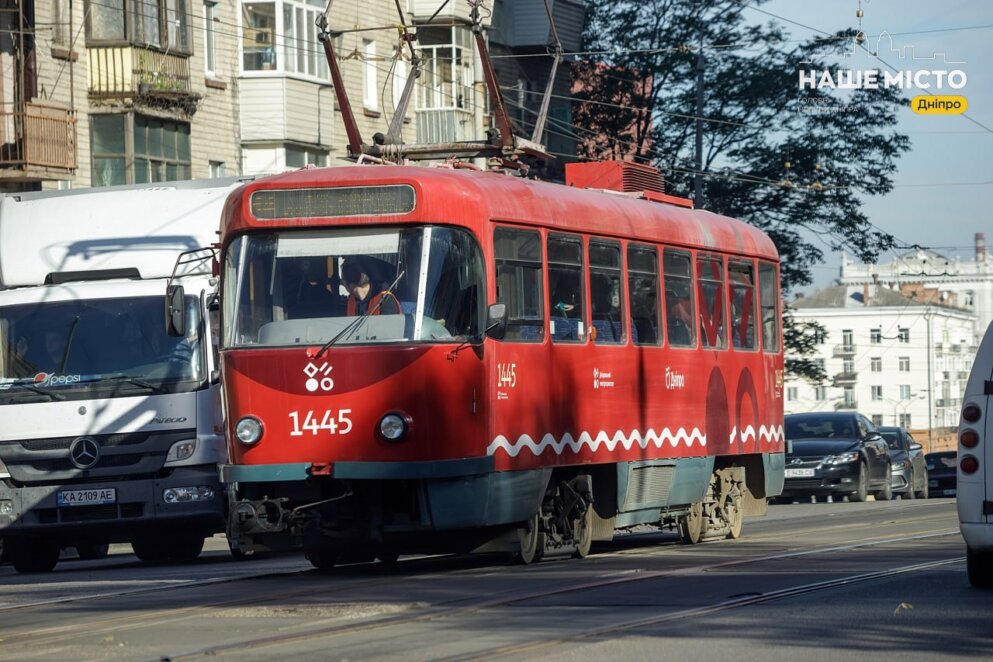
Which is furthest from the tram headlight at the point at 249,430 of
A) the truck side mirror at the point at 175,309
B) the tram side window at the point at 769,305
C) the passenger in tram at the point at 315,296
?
the tram side window at the point at 769,305

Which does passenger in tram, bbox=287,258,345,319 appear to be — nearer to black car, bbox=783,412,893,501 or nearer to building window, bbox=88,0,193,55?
black car, bbox=783,412,893,501

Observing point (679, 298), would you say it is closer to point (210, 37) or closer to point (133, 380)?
point (133, 380)

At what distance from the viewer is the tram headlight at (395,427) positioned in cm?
1391

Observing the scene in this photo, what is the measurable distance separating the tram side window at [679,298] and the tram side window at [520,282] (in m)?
2.64

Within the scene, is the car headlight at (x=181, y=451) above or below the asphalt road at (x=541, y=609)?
above

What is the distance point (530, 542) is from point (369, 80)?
28.5 metres

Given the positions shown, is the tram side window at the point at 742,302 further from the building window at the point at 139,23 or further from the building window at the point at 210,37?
the building window at the point at 210,37

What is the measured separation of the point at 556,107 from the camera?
5166cm

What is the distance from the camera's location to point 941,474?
42.3 meters

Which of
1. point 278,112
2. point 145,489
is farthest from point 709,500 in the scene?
point 278,112

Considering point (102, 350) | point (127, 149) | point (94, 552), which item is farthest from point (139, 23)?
point (102, 350)

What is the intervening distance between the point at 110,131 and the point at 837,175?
2333 centimetres

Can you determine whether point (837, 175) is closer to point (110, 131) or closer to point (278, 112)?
point (278, 112)

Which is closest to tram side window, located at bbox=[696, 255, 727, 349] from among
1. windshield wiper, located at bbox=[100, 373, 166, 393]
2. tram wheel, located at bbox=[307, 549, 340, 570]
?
tram wheel, located at bbox=[307, 549, 340, 570]
